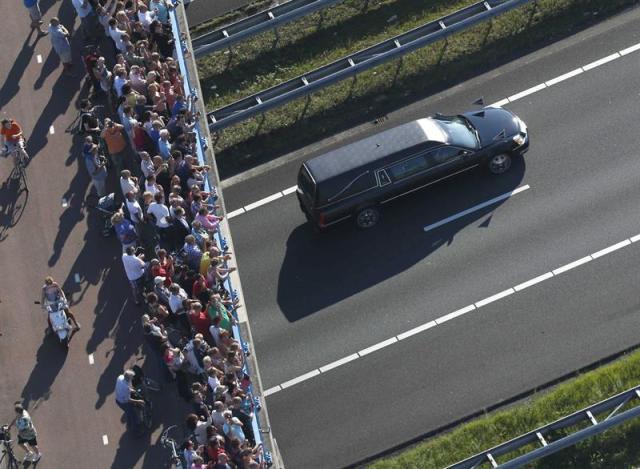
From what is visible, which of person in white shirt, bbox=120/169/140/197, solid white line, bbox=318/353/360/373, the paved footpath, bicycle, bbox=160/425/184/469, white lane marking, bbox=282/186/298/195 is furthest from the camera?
white lane marking, bbox=282/186/298/195

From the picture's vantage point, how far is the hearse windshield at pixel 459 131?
125 ft

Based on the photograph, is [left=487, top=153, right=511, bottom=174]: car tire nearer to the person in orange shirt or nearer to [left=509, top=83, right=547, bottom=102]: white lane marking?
[left=509, top=83, right=547, bottom=102]: white lane marking

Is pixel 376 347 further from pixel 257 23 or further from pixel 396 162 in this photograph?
pixel 257 23

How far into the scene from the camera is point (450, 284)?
37.1 metres

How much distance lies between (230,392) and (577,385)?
28.4 ft

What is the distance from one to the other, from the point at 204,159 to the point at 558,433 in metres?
11.0

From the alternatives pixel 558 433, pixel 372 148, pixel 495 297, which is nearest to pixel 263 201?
pixel 372 148

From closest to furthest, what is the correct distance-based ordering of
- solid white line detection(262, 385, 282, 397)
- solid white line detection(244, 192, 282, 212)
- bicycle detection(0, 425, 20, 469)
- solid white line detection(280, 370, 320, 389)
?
bicycle detection(0, 425, 20, 469)
solid white line detection(262, 385, 282, 397)
solid white line detection(280, 370, 320, 389)
solid white line detection(244, 192, 282, 212)

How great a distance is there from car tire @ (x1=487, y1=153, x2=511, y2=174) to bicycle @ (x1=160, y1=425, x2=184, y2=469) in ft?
38.4

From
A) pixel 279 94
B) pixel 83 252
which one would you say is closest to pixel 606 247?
pixel 279 94

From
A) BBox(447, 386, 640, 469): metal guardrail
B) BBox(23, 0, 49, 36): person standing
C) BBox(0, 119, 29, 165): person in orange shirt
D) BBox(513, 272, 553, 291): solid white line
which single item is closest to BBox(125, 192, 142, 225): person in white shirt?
BBox(0, 119, 29, 165): person in orange shirt

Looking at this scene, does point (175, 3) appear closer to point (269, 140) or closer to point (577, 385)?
point (269, 140)

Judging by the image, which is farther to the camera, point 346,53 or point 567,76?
point 346,53

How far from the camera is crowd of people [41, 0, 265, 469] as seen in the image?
31469 millimetres
